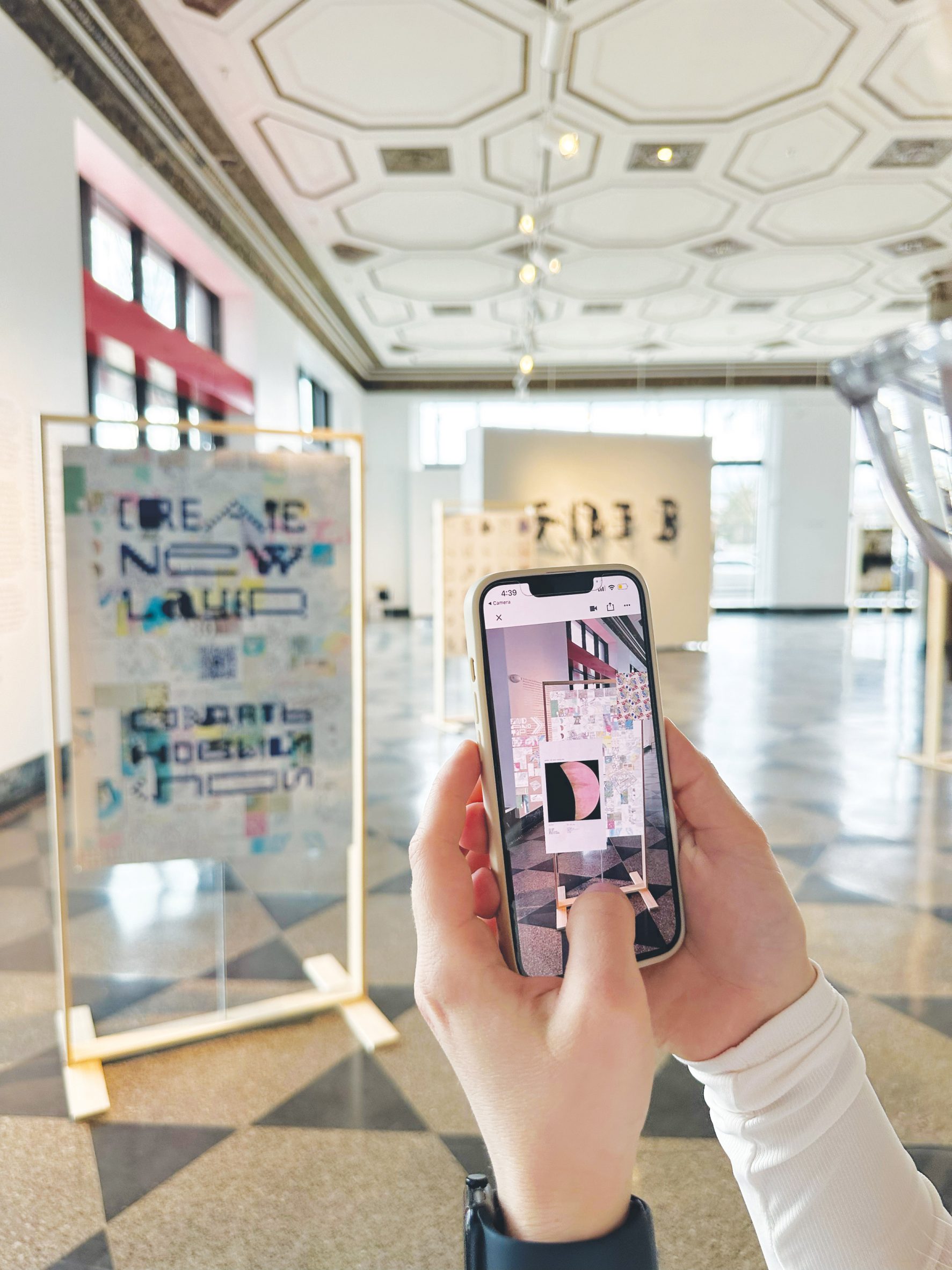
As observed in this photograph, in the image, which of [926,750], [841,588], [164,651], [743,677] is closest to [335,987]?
[164,651]

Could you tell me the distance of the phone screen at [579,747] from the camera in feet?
2.80

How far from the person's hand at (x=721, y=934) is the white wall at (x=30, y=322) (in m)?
4.36

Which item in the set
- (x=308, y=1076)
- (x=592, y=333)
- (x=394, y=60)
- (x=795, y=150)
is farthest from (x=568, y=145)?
(x=592, y=333)

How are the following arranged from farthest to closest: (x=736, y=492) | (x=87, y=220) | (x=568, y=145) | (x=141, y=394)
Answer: (x=736, y=492) < (x=141, y=394) < (x=87, y=220) < (x=568, y=145)

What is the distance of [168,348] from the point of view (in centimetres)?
731

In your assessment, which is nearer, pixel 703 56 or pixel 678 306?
pixel 703 56

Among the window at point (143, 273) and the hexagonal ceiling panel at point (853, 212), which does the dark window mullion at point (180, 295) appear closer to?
the window at point (143, 273)

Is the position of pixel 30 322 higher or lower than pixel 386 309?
lower

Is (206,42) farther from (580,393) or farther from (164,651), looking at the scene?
(580,393)

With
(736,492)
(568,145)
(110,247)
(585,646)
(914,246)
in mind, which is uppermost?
(914,246)

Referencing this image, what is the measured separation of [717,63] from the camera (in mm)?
6078

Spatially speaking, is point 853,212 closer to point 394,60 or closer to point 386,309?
point 394,60

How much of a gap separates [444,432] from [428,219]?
27.0ft

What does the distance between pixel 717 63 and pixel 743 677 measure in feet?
17.7
